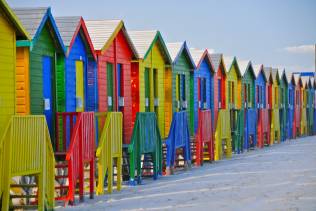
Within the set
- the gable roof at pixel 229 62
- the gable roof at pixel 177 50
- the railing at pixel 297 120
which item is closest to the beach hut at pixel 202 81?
the gable roof at pixel 177 50

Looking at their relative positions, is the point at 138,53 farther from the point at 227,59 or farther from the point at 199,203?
the point at 227,59

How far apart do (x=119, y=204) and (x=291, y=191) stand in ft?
13.1

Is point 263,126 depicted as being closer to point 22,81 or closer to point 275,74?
point 275,74

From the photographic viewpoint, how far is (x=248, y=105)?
38750 millimetres

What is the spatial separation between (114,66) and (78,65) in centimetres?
230

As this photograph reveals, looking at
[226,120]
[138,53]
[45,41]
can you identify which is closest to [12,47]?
[45,41]

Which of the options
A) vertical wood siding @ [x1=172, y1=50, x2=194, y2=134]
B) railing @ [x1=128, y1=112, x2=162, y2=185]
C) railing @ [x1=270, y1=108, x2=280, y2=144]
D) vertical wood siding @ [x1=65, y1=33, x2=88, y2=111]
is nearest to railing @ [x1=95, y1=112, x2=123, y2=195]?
vertical wood siding @ [x1=65, y1=33, x2=88, y2=111]

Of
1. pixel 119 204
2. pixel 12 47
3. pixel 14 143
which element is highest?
pixel 12 47

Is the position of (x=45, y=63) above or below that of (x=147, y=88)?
above

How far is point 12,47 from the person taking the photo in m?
15.0

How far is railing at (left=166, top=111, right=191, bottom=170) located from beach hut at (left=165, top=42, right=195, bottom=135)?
126 centimetres

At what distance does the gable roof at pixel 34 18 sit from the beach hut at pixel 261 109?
22.5 m

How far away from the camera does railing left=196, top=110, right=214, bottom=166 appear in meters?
26.2

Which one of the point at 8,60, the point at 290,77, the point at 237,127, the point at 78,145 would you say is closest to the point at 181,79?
the point at 237,127
